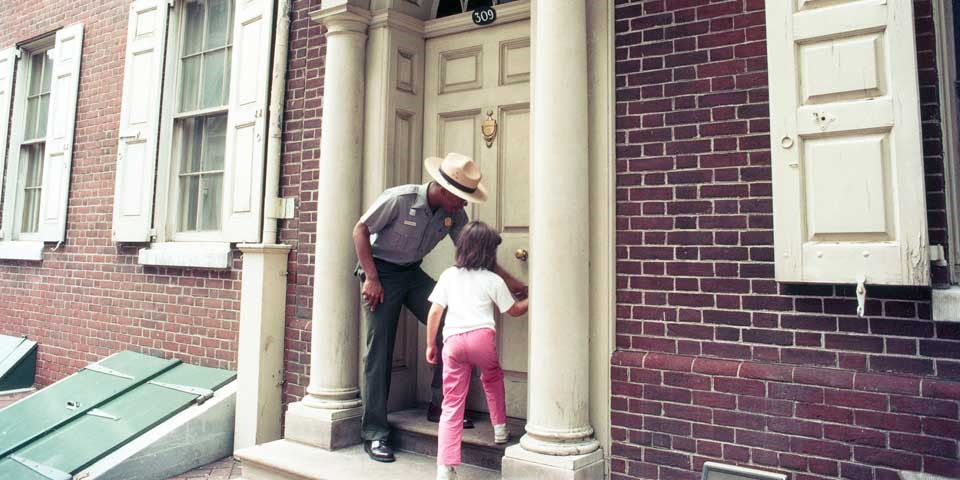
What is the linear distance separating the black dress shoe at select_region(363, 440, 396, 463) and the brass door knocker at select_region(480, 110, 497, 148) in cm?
206

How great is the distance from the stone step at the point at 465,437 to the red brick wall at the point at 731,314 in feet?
2.36

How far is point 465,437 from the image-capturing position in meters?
3.83

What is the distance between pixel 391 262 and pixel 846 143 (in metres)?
2.56

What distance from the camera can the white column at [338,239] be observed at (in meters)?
4.39

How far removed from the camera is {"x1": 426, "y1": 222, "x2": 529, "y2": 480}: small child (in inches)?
134

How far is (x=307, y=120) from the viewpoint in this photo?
5027 mm

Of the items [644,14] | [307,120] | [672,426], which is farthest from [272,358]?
[644,14]

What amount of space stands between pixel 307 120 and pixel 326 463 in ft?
8.48

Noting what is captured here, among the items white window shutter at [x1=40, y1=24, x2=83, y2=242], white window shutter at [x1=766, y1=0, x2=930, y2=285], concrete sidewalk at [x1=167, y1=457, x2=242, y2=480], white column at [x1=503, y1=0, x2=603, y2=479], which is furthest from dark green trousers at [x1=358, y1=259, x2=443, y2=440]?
white window shutter at [x1=40, y1=24, x2=83, y2=242]

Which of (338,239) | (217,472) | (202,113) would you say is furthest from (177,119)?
(217,472)

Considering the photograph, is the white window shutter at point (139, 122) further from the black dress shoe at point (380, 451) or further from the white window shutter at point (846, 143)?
the white window shutter at point (846, 143)

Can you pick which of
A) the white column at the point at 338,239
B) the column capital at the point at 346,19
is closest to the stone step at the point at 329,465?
the white column at the point at 338,239

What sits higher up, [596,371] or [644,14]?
[644,14]

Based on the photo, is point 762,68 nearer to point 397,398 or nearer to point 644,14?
point 644,14
